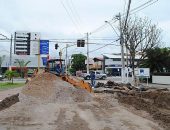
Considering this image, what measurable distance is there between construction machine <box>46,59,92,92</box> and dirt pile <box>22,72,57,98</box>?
143 cm

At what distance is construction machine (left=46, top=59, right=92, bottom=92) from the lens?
29.9 m

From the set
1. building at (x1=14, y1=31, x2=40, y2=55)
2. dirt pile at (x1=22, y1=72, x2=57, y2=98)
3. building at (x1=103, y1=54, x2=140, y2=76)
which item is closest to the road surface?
dirt pile at (x1=22, y1=72, x2=57, y2=98)

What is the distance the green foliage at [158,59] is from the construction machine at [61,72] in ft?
125

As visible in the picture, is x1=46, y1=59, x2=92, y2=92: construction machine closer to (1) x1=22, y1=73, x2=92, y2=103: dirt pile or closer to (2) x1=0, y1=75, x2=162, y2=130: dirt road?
(1) x1=22, y1=73, x2=92, y2=103: dirt pile

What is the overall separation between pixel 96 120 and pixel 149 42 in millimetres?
58031

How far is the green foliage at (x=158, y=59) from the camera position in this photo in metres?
69.1

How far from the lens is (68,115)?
19391mm

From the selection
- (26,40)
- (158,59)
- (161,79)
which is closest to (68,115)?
(161,79)

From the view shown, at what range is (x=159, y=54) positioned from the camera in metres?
68.9

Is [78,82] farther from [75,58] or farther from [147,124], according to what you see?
[75,58]

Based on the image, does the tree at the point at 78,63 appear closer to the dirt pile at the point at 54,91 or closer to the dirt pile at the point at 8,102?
the dirt pile at the point at 54,91

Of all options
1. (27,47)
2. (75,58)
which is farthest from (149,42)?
(75,58)

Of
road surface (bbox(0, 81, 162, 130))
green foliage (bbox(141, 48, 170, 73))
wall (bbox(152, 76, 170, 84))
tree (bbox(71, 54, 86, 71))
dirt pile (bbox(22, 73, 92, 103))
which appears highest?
tree (bbox(71, 54, 86, 71))

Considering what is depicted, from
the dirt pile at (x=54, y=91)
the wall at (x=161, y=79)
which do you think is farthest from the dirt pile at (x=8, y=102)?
the wall at (x=161, y=79)
